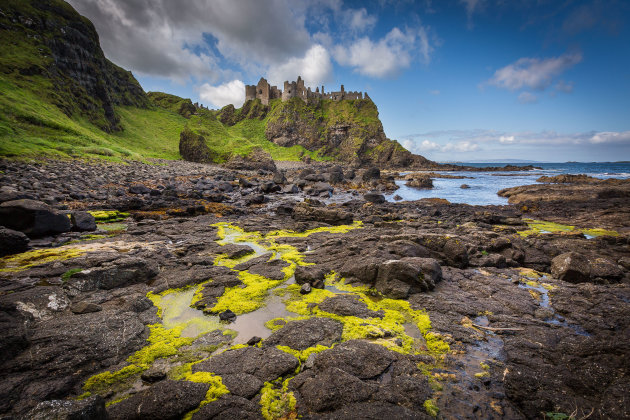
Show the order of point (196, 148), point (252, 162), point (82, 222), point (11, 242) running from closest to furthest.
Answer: point (11, 242), point (82, 222), point (252, 162), point (196, 148)

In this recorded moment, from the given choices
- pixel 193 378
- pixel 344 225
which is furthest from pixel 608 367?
pixel 344 225

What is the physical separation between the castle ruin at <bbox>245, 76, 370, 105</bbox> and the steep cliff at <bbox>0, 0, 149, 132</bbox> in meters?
75.6

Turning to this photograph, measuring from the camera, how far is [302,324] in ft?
20.0

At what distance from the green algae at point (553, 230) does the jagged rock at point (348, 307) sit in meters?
13.1

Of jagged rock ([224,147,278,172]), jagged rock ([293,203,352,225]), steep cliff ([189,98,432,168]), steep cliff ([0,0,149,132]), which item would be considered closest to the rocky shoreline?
jagged rock ([293,203,352,225])

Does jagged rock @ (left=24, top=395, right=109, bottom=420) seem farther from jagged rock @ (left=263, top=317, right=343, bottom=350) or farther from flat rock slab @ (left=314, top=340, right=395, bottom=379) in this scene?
flat rock slab @ (left=314, top=340, right=395, bottom=379)

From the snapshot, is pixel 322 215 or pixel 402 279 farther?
pixel 322 215

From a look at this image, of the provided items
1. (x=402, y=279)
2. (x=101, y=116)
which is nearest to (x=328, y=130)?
(x=101, y=116)

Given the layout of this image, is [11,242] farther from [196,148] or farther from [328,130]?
[328,130]

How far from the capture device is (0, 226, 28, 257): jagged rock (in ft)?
28.1

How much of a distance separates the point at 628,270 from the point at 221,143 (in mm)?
63883

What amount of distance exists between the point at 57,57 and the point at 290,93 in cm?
9129

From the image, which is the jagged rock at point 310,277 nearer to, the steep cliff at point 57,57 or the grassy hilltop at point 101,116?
the grassy hilltop at point 101,116

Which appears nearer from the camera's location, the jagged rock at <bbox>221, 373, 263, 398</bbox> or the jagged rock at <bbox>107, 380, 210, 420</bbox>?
the jagged rock at <bbox>107, 380, 210, 420</bbox>
